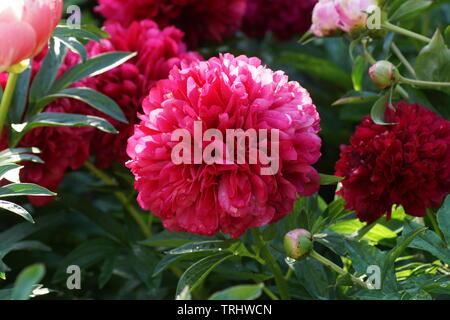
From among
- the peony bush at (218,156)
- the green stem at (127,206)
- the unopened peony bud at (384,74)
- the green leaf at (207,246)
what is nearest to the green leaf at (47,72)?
the peony bush at (218,156)

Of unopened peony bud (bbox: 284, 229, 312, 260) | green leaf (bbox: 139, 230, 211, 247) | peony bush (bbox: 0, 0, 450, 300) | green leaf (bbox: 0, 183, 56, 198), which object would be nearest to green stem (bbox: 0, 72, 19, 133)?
peony bush (bbox: 0, 0, 450, 300)

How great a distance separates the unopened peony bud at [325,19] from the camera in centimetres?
90

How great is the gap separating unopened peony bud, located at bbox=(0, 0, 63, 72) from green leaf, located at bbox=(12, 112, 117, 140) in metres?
0.15

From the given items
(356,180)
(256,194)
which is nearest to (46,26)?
(256,194)

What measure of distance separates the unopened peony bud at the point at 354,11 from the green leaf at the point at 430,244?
25cm

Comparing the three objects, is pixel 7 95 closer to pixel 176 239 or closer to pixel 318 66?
pixel 176 239

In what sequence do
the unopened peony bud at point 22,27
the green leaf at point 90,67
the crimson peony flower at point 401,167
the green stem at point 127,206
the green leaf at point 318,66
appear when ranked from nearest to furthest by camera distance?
the unopened peony bud at point 22,27 → the crimson peony flower at point 401,167 → the green leaf at point 90,67 → the green stem at point 127,206 → the green leaf at point 318,66

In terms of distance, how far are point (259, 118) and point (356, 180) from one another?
0.54 ft

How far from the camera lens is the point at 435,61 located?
0.89 m

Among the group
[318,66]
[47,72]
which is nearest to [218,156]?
[47,72]

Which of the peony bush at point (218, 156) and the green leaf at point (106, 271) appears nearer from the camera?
the peony bush at point (218, 156)

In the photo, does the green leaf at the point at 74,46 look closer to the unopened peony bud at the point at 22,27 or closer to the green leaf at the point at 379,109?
the unopened peony bud at the point at 22,27

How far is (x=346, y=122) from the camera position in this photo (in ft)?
4.69
